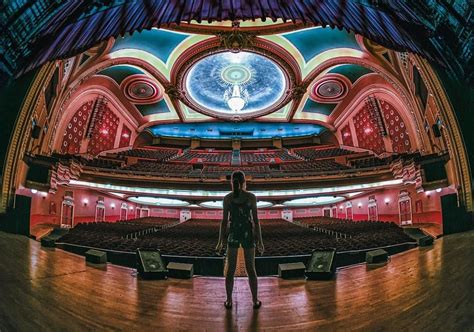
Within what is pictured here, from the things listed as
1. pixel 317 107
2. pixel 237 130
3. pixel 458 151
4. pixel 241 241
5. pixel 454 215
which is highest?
pixel 317 107

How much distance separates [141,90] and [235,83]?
4.50 meters

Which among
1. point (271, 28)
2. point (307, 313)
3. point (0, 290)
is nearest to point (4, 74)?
point (0, 290)

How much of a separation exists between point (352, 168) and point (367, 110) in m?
2.93

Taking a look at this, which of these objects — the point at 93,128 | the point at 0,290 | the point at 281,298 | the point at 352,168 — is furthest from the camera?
the point at 352,168

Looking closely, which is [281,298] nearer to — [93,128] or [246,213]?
[246,213]

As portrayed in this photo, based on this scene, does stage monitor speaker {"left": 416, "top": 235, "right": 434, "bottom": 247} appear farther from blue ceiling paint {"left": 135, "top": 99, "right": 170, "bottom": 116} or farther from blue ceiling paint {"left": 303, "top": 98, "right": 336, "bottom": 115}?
blue ceiling paint {"left": 135, "top": 99, "right": 170, "bottom": 116}

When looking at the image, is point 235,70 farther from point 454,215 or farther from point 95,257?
point 454,215

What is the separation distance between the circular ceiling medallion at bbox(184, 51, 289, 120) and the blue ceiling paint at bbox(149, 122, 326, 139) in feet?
9.74

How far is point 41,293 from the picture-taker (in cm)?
166

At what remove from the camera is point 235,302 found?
1890 millimetres

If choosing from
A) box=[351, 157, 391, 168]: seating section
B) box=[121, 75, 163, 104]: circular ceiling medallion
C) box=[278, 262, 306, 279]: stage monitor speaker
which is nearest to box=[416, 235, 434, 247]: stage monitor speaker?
box=[278, 262, 306, 279]: stage monitor speaker

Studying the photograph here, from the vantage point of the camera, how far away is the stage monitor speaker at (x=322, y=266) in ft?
8.78

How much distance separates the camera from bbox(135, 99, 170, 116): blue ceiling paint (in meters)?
12.8

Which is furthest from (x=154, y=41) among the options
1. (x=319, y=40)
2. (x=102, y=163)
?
(x=102, y=163)
